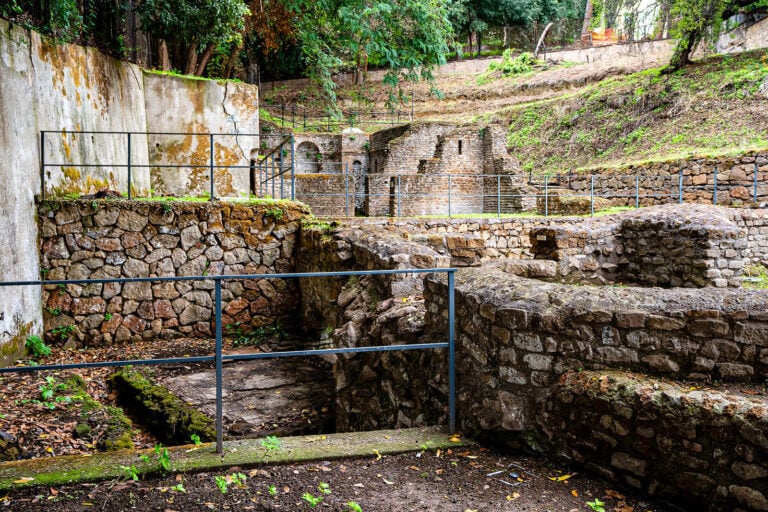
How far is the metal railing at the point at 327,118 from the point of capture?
3212 cm

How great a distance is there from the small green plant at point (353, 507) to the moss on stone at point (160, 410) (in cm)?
263

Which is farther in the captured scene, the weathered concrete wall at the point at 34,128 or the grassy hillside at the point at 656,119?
the grassy hillside at the point at 656,119

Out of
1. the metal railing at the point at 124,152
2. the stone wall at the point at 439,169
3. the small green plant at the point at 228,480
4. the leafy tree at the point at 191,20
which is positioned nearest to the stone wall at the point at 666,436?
the small green plant at the point at 228,480

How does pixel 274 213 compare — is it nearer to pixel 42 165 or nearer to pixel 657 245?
pixel 42 165

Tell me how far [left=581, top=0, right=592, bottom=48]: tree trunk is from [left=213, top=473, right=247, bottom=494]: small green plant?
39595mm

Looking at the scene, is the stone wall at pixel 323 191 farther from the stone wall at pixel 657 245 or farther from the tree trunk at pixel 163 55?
the stone wall at pixel 657 245

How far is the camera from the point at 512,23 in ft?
137

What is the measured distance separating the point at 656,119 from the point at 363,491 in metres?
20.9

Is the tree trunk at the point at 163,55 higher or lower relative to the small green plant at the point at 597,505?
higher

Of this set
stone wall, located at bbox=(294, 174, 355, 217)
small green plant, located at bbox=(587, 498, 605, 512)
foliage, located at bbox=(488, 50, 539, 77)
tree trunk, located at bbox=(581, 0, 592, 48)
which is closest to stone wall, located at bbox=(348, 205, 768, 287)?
small green plant, located at bbox=(587, 498, 605, 512)

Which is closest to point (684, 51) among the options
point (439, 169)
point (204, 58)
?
point (439, 169)

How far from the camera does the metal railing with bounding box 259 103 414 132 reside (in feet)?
105

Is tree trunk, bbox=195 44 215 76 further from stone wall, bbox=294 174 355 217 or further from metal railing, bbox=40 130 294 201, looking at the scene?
stone wall, bbox=294 174 355 217

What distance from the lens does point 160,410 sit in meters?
5.82
